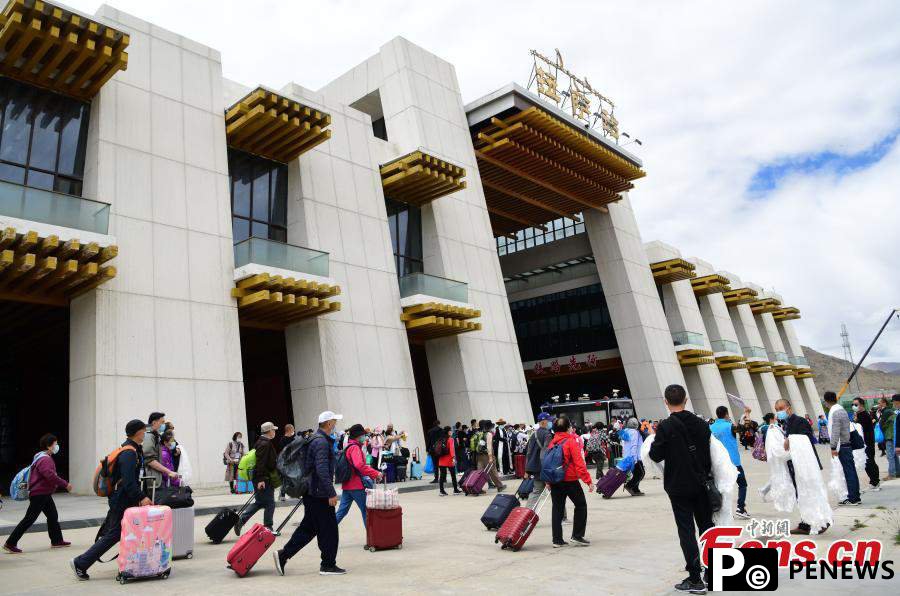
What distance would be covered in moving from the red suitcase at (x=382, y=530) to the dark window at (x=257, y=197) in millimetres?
14798

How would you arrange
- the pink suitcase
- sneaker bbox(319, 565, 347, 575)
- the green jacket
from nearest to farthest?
the pink suitcase < sneaker bbox(319, 565, 347, 575) < the green jacket

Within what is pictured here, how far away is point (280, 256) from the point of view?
19562 mm

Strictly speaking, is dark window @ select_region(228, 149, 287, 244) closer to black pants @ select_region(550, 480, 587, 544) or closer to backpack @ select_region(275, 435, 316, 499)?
backpack @ select_region(275, 435, 316, 499)

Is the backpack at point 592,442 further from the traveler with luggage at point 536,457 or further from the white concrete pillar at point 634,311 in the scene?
the white concrete pillar at point 634,311

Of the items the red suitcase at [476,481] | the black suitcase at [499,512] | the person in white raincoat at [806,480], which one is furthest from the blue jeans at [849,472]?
the red suitcase at [476,481]

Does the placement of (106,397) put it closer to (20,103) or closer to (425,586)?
(20,103)

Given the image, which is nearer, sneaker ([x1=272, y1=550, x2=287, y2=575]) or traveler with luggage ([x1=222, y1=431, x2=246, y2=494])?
sneaker ([x1=272, y1=550, x2=287, y2=575])

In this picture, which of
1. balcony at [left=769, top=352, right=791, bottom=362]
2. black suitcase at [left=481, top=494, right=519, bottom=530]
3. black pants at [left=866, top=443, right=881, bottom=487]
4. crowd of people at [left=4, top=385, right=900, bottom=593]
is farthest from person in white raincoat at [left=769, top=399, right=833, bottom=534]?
balcony at [left=769, top=352, right=791, bottom=362]

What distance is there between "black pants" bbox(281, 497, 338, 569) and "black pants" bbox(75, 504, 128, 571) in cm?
182

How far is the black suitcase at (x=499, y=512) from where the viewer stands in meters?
9.59

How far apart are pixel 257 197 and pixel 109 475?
16.3 metres

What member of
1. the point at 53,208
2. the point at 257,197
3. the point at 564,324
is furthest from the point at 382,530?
the point at 564,324

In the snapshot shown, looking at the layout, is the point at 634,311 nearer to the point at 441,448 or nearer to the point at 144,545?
the point at 441,448

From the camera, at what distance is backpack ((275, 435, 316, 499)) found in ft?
23.4
